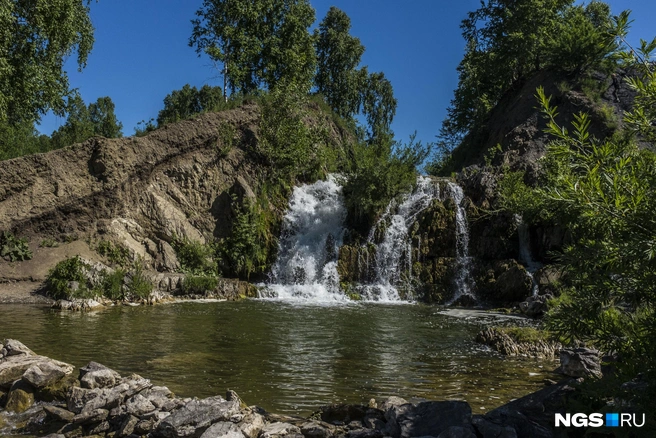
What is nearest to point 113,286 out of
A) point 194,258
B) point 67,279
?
point 67,279

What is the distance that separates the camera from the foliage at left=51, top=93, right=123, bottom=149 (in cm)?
3325

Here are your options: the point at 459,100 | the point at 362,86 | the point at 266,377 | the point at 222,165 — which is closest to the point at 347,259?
the point at 222,165

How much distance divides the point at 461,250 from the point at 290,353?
13.1 m

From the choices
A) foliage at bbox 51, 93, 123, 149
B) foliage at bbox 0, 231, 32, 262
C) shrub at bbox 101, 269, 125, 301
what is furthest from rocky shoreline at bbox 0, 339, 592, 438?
→ foliage at bbox 51, 93, 123, 149

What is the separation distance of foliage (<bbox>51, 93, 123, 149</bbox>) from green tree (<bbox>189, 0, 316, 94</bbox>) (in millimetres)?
9584

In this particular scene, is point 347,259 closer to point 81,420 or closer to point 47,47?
point 47,47

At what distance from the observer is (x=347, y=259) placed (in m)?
→ 22.0

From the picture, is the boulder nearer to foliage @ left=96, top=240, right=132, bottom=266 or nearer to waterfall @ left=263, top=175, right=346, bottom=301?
waterfall @ left=263, top=175, right=346, bottom=301

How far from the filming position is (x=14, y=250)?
757 inches

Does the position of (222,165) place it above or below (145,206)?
above

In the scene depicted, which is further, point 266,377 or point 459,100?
point 459,100

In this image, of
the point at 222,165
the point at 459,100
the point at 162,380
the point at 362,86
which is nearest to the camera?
the point at 162,380

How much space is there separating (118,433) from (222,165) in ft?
69.2

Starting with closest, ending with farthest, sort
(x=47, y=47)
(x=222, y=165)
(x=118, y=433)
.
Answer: (x=118, y=433), (x=47, y=47), (x=222, y=165)
